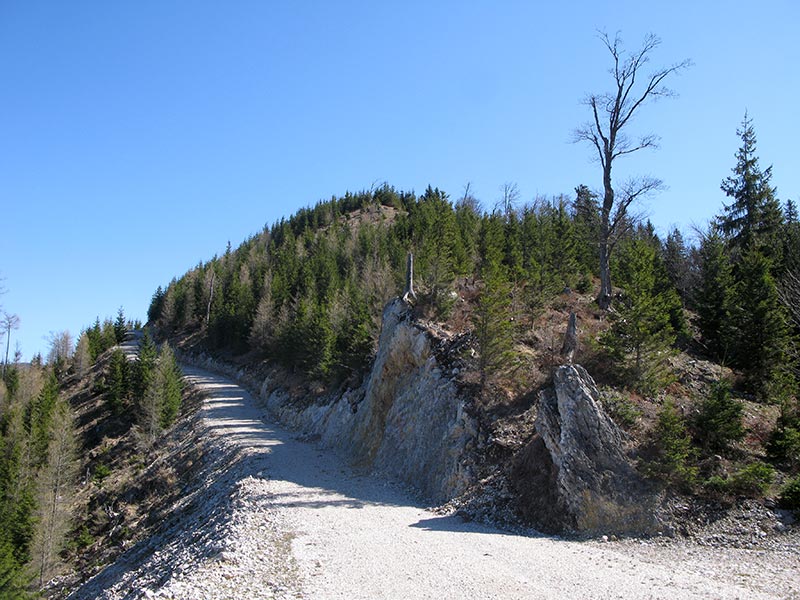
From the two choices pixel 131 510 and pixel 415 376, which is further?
pixel 131 510

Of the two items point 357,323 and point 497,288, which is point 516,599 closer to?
point 497,288

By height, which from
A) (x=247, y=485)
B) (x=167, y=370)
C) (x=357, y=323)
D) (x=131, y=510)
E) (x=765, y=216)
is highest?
(x=765, y=216)

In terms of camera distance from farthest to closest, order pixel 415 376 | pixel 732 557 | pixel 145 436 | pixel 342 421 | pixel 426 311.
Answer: pixel 145 436, pixel 342 421, pixel 426 311, pixel 415 376, pixel 732 557

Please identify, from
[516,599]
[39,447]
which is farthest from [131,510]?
[516,599]

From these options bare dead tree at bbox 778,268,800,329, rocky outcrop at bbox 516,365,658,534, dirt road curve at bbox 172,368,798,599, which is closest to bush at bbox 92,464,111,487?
dirt road curve at bbox 172,368,798,599

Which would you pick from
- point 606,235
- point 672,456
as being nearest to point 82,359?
point 606,235

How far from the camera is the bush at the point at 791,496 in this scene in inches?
425

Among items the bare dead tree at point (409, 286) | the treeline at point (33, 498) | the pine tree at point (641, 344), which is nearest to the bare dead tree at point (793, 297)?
the pine tree at point (641, 344)

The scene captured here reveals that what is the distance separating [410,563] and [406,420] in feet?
33.8

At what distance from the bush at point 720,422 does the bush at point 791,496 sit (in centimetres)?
168

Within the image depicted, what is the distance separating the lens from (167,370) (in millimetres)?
39156

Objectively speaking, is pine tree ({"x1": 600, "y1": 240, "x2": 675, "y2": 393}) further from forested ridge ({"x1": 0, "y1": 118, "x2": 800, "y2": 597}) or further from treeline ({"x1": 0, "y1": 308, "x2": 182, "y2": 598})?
treeline ({"x1": 0, "y1": 308, "x2": 182, "y2": 598})

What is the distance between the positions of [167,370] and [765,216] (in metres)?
46.7

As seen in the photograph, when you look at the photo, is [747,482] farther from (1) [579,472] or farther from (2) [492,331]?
(2) [492,331]
